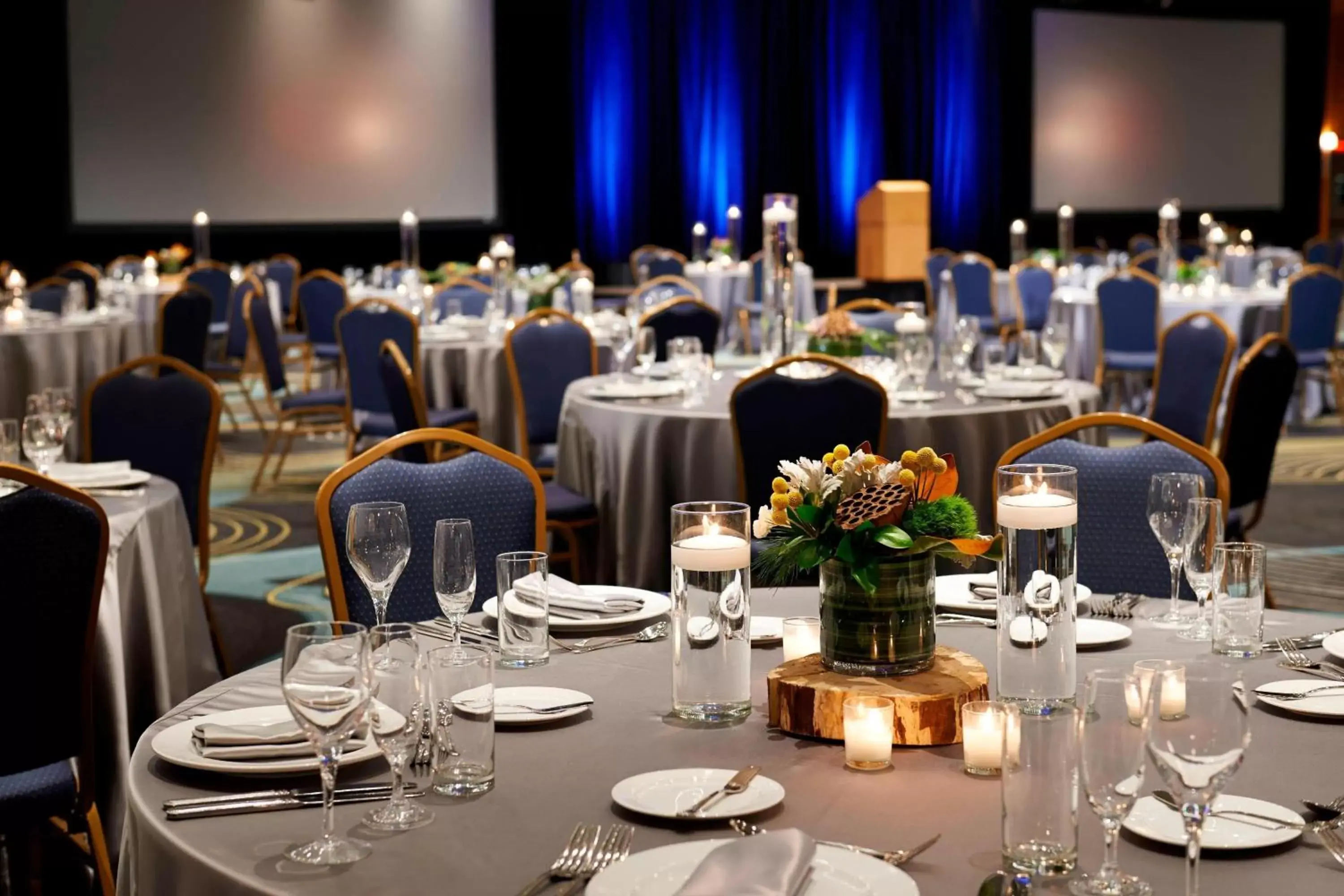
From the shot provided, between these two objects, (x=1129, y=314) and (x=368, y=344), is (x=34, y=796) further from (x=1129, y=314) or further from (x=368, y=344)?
(x=1129, y=314)

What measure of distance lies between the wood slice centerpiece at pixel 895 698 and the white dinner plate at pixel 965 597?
1.56 feet

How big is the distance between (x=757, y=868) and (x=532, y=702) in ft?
2.10

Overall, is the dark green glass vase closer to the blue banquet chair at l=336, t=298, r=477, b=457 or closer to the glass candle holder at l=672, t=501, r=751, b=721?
the glass candle holder at l=672, t=501, r=751, b=721

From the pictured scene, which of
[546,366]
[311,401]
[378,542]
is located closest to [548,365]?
[546,366]

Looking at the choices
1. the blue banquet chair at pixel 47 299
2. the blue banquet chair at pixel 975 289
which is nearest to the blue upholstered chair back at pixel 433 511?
the blue banquet chair at pixel 47 299

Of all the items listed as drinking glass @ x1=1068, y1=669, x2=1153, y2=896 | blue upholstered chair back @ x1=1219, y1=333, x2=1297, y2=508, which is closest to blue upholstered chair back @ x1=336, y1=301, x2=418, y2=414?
blue upholstered chair back @ x1=1219, y1=333, x2=1297, y2=508

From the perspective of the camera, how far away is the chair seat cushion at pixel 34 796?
264 centimetres

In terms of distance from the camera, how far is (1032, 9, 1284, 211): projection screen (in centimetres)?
1783

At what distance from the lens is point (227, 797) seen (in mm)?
1671

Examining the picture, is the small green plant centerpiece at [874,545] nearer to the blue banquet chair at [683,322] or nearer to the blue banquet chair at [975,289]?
the blue banquet chair at [683,322]

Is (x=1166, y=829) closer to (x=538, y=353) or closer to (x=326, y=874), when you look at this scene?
(x=326, y=874)

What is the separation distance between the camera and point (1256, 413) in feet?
15.0

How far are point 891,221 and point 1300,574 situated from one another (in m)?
6.81

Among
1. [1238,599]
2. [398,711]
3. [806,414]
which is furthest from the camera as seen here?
[806,414]
